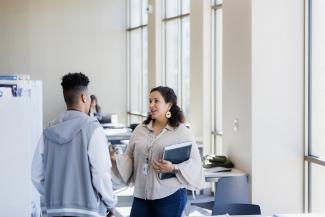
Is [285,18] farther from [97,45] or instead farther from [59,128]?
[97,45]

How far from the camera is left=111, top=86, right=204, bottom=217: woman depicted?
393 cm

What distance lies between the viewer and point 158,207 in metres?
3.93

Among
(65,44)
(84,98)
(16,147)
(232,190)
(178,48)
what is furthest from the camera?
(65,44)

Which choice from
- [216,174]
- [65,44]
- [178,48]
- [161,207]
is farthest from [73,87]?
[65,44]

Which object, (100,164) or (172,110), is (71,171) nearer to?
(100,164)

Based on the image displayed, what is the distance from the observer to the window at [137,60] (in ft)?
43.1

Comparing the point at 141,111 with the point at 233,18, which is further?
the point at 141,111

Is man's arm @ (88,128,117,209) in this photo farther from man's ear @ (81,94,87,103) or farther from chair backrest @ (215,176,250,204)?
chair backrest @ (215,176,250,204)

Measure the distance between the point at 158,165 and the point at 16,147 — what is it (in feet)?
3.87

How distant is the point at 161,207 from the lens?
393 cm

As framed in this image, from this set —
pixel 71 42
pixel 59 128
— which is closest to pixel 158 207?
pixel 59 128

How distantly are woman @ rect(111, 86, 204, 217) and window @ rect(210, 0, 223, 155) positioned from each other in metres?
4.03

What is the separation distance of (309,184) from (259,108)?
964 millimetres
